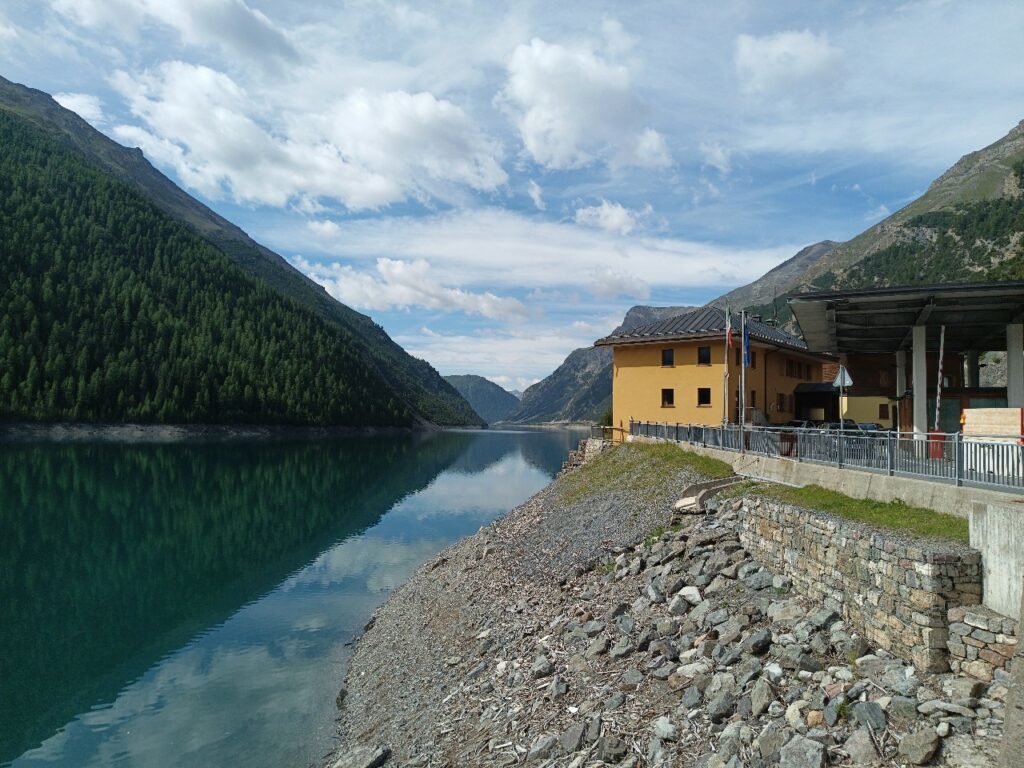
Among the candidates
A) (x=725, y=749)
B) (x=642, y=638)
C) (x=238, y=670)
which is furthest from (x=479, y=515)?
(x=725, y=749)

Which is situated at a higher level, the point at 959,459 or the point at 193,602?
the point at 959,459

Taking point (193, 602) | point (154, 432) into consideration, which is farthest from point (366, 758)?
point (154, 432)

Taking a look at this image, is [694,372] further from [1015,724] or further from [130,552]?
[130,552]

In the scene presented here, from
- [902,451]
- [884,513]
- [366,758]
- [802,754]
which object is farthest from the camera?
[902,451]

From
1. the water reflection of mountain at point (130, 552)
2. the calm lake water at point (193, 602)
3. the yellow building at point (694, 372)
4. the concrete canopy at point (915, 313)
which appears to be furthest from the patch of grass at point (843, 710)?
the yellow building at point (694, 372)

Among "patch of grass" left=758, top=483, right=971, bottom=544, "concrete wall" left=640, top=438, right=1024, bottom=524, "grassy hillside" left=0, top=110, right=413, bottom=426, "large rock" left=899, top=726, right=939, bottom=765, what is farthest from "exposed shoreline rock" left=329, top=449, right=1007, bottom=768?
"grassy hillside" left=0, top=110, right=413, bottom=426

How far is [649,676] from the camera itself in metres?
13.0

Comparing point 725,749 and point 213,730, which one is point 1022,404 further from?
point 213,730

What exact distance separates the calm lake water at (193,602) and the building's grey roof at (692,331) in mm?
18143

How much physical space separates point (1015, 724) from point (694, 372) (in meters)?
36.5

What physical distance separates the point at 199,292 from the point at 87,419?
81.8 m

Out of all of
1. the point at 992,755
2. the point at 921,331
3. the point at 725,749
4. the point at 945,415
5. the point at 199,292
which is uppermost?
the point at 199,292

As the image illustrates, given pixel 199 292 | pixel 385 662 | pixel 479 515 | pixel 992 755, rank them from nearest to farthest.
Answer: pixel 992 755 → pixel 385 662 → pixel 479 515 → pixel 199 292

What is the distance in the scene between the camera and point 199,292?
653 feet
